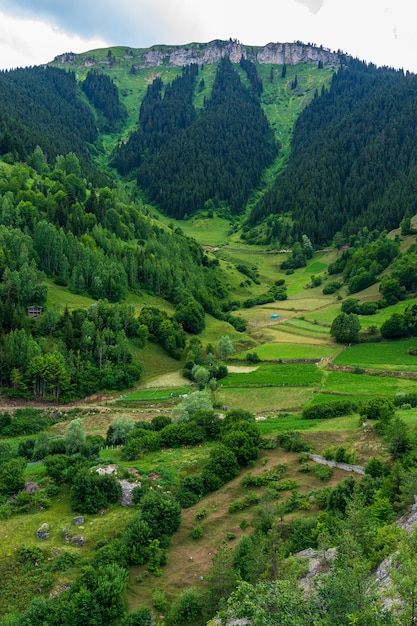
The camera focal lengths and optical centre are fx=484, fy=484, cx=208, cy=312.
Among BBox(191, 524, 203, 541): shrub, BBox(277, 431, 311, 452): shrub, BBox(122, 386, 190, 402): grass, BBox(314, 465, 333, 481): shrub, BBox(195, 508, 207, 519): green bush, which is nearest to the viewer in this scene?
BBox(191, 524, 203, 541): shrub

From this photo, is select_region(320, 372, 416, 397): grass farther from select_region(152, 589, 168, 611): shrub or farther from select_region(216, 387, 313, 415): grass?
select_region(152, 589, 168, 611): shrub

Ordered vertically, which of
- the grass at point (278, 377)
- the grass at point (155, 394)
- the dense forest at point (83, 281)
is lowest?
the grass at point (155, 394)

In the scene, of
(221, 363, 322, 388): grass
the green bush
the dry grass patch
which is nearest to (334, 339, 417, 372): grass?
(221, 363, 322, 388): grass

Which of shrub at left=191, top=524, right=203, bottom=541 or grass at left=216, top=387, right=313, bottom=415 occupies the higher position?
grass at left=216, top=387, right=313, bottom=415

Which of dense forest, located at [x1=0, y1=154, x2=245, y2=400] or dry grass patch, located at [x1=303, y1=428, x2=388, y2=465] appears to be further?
dense forest, located at [x1=0, y1=154, x2=245, y2=400]

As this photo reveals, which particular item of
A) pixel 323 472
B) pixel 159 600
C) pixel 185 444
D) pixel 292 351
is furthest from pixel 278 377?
pixel 159 600

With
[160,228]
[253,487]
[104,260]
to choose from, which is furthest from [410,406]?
[160,228]

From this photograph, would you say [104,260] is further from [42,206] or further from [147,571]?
[147,571]

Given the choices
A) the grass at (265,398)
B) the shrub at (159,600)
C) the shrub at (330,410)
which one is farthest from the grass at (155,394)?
the shrub at (159,600)

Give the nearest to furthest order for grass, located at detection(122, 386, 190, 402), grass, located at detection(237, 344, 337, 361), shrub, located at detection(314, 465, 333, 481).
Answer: shrub, located at detection(314, 465, 333, 481), grass, located at detection(122, 386, 190, 402), grass, located at detection(237, 344, 337, 361)

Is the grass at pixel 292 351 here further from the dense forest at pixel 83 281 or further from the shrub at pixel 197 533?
the shrub at pixel 197 533

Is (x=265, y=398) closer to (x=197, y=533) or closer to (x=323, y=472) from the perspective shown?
(x=323, y=472)
